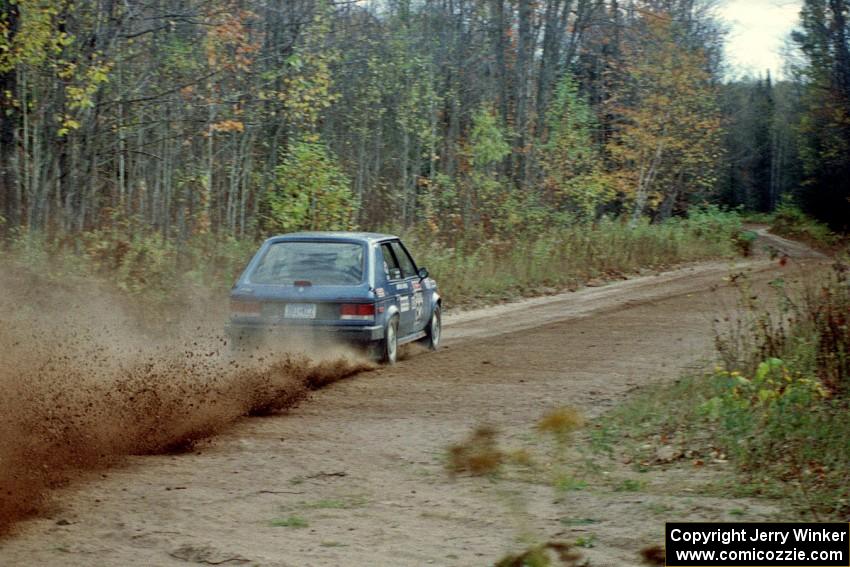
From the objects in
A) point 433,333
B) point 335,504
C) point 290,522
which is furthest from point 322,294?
point 290,522

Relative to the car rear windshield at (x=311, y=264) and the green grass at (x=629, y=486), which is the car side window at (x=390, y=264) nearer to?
the car rear windshield at (x=311, y=264)

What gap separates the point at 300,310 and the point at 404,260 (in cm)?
269

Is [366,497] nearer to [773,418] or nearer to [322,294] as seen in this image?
[773,418]

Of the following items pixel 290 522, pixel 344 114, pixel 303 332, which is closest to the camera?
pixel 290 522

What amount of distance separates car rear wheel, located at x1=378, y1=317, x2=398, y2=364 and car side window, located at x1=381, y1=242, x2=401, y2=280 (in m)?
0.56

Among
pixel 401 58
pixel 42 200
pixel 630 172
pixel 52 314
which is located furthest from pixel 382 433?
pixel 630 172

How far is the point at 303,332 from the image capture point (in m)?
12.6

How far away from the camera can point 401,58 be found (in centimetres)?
3008

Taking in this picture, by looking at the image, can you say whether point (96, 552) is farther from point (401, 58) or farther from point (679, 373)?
point (401, 58)

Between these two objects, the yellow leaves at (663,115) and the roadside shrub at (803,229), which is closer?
the yellow leaves at (663,115)

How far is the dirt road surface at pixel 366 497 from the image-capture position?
603cm

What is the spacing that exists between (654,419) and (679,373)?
3.15 m

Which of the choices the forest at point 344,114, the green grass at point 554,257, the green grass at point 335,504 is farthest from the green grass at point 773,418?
the green grass at point 554,257

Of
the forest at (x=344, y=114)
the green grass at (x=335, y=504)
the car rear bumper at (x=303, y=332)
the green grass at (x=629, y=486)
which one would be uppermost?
the forest at (x=344, y=114)
